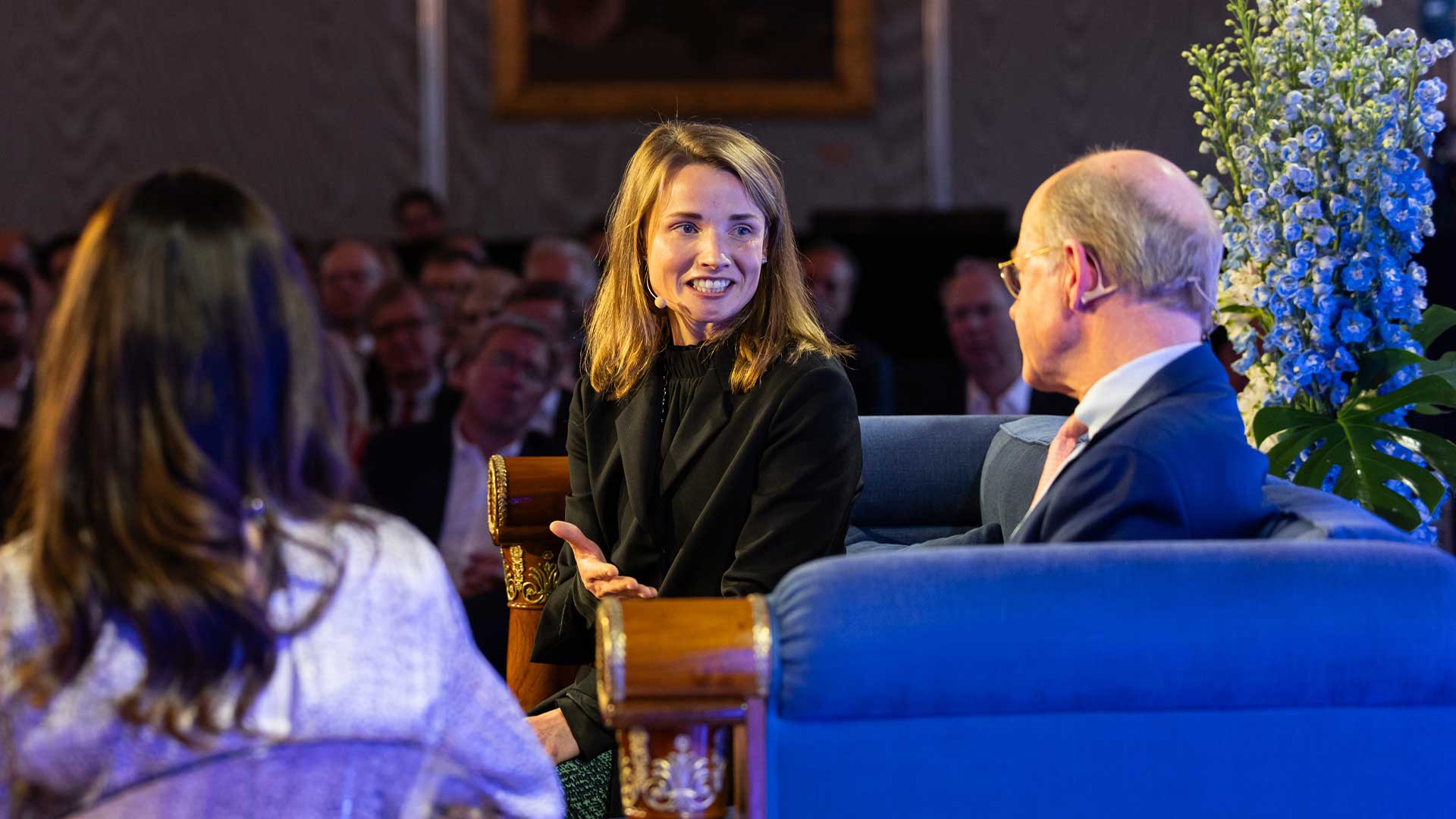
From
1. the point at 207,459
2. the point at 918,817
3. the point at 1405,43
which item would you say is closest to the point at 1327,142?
the point at 1405,43

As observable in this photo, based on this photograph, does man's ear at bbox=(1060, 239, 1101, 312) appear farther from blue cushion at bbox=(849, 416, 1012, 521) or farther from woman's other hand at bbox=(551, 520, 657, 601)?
blue cushion at bbox=(849, 416, 1012, 521)

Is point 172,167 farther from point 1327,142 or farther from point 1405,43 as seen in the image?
point 1405,43

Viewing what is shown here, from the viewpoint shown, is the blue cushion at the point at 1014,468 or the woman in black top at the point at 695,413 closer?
the woman in black top at the point at 695,413

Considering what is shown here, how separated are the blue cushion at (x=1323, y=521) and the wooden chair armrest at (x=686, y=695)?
607 mm

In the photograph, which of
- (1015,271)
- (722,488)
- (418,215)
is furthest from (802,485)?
(418,215)

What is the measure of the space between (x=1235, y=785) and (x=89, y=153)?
8.39 metres

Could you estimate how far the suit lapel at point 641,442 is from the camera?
7.89 feet

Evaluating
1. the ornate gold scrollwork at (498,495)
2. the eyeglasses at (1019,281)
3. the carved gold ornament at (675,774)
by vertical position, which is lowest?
the carved gold ornament at (675,774)

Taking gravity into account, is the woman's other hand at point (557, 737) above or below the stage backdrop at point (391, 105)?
below

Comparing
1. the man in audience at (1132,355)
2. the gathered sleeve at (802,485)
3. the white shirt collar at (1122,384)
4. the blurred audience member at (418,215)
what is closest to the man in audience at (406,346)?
the blurred audience member at (418,215)

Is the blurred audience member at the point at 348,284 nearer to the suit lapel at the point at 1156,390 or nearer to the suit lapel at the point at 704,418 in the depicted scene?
the suit lapel at the point at 704,418

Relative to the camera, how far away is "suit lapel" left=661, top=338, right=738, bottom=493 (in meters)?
2.37

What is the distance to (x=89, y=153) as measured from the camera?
861cm

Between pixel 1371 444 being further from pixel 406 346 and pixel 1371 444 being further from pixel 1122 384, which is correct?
pixel 406 346
